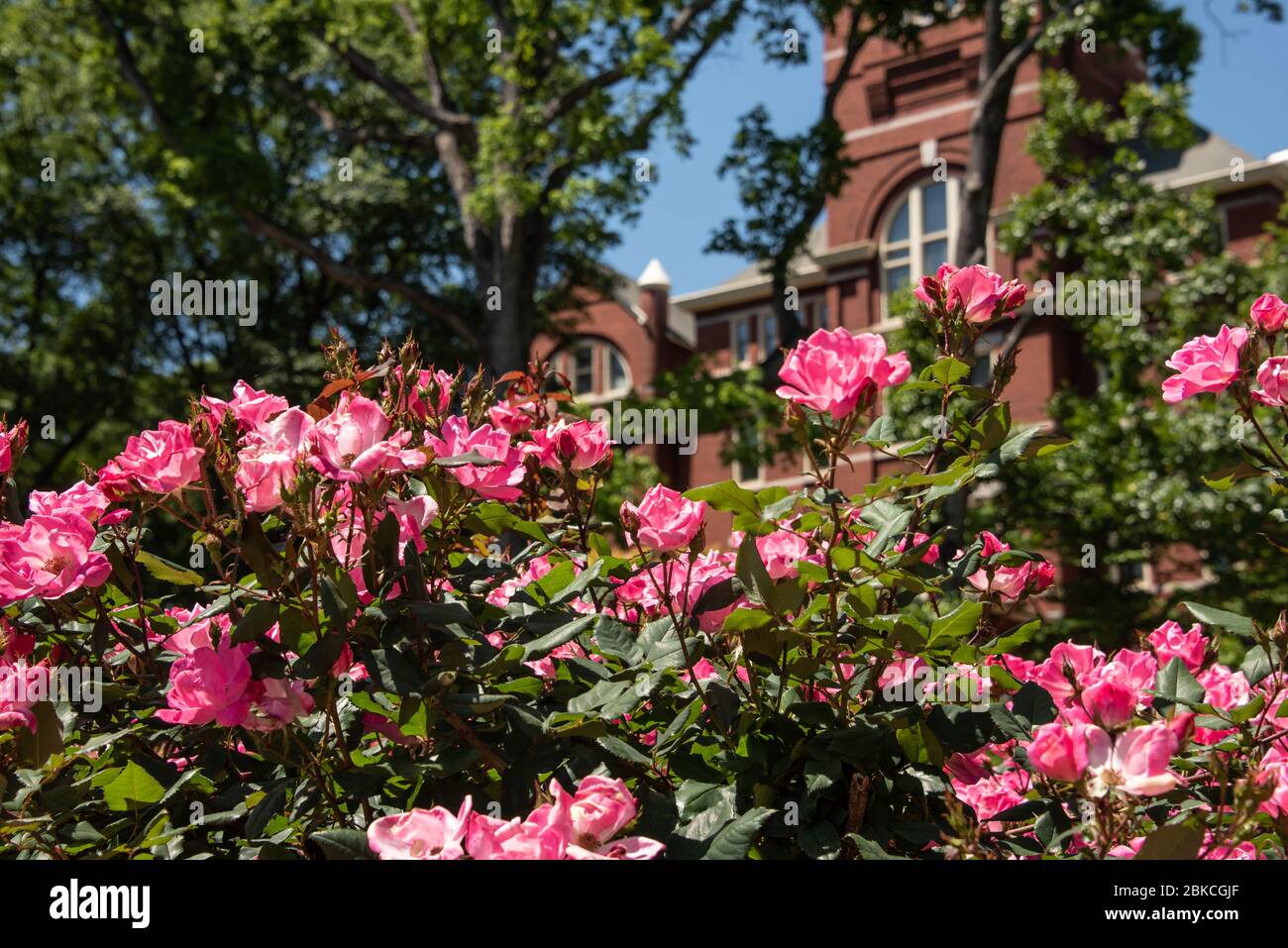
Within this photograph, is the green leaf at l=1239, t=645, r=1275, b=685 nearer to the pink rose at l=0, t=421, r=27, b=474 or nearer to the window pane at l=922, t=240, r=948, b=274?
→ the pink rose at l=0, t=421, r=27, b=474

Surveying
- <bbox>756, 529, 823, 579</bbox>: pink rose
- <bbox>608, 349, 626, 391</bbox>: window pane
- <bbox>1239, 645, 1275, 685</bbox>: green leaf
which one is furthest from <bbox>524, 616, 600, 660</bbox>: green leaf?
<bbox>608, 349, 626, 391</bbox>: window pane

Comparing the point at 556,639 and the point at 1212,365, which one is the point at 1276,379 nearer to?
the point at 1212,365

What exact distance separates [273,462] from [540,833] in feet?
2.72

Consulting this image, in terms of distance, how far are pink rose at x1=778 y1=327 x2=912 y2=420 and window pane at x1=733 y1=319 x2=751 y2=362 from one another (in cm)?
3096

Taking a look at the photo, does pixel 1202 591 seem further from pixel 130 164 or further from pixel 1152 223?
pixel 130 164

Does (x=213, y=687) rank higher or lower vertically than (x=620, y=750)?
higher

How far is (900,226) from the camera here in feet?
→ 97.1

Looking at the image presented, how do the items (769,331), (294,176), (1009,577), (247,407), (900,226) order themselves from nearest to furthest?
(247,407) → (1009,577) → (294,176) → (900,226) → (769,331)

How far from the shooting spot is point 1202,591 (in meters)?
16.3

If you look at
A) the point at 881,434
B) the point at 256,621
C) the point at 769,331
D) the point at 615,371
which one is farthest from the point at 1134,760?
the point at 615,371

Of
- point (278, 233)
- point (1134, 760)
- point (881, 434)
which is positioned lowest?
point (1134, 760)

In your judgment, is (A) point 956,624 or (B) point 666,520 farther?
(B) point 666,520

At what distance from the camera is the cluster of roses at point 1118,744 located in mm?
1642

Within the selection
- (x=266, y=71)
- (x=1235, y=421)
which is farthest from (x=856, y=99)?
(x=1235, y=421)
